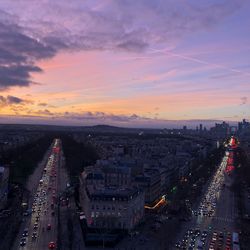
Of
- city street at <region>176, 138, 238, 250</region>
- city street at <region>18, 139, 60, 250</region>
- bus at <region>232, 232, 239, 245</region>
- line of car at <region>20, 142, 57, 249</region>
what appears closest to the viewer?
city street at <region>18, 139, 60, 250</region>

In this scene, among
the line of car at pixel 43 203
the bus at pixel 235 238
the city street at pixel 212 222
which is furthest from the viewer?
the line of car at pixel 43 203

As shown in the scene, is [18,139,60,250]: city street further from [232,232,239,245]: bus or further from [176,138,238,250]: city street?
[232,232,239,245]: bus

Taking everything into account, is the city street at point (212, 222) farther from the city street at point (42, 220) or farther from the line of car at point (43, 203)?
the line of car at point (43, 203)

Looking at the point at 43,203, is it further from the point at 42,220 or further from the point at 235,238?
the point at 235,238

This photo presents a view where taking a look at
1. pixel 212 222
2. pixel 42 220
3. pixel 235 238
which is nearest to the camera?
pixel 235 238

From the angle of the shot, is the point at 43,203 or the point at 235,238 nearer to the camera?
the point at 235,238

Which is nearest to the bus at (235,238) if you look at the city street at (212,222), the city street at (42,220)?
the city street at (212,222)

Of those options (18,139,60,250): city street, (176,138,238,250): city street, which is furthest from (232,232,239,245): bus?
(18,139,60,250): city street

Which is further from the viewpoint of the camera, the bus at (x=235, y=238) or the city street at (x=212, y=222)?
the city street at (x=212, y=222)

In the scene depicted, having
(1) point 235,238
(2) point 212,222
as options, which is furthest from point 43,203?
(1) point 235,238

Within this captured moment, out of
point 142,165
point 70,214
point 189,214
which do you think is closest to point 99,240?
point 70,214

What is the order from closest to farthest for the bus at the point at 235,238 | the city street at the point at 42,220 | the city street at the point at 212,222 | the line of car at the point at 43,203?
1. the city street at the point at 42,220
2. the bus at the point at 235,238
3. the city street at the point at 212,222
4. the line of car at the point at 43,203

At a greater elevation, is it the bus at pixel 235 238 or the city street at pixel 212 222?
the bus at pixel 235 238
